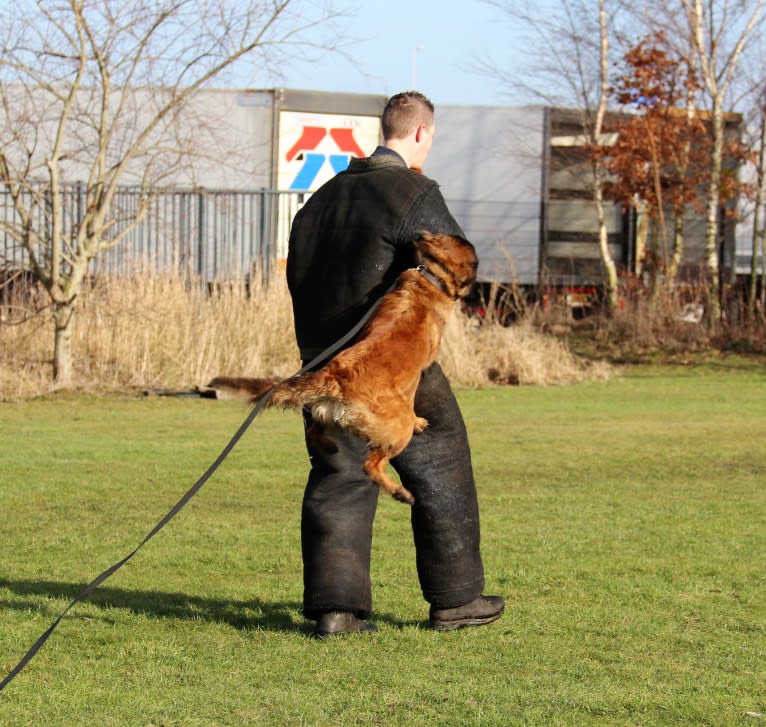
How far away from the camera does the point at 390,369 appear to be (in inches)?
179

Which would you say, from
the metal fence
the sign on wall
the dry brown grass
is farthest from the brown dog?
the sign on wall

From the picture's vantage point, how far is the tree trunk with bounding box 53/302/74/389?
598 inches

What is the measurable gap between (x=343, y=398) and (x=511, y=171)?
19.9 m

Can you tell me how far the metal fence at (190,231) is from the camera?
1716 cm

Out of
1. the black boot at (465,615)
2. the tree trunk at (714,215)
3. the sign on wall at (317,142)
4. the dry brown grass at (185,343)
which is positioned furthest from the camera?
the sign on wall at (317,142)

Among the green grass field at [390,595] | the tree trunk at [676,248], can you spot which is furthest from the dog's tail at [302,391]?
the tree trunk at [676,248]

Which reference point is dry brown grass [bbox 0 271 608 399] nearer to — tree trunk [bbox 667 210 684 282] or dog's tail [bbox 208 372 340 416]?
tree trunk [bbox 667 210 684 282]

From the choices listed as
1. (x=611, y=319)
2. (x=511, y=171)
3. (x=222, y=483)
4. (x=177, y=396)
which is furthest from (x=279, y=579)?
(x=511, y=171)

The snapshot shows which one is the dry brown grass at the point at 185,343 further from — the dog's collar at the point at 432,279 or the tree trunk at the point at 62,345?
the dog's collar at the point at 432,279

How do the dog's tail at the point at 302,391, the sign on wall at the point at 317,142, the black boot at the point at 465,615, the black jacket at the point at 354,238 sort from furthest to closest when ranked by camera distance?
the sign on wall at the point at 317,142
the black boot at the point at 465,615
the black jacket at the point at 354,238
the dog's tail at the point at 302,391

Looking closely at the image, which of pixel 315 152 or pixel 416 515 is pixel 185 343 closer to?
pixel 315 152

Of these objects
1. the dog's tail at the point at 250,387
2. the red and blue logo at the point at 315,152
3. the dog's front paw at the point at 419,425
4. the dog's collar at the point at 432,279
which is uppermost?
the red and blue logo at the point at 315,152

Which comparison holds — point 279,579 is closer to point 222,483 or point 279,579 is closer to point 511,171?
point 222,483

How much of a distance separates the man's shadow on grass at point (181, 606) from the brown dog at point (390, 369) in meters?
0.93
